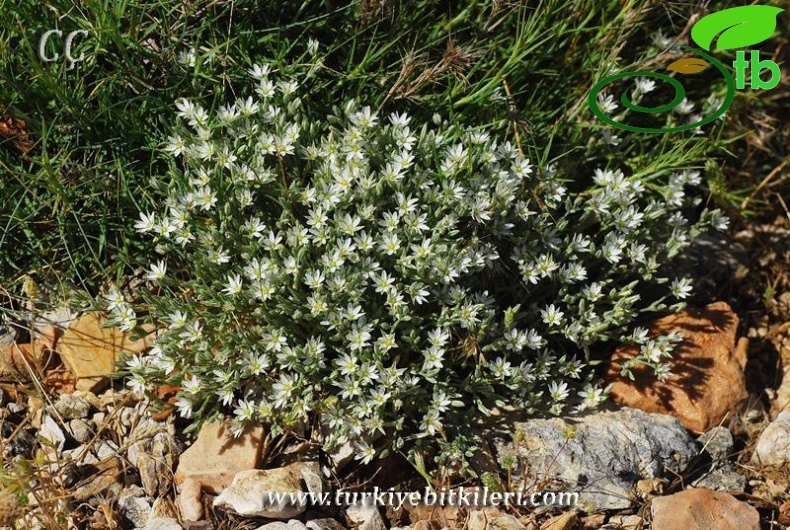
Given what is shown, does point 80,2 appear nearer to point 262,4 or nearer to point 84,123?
point 84,123

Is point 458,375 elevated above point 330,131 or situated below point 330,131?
below

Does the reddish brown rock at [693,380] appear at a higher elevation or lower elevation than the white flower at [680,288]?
lower

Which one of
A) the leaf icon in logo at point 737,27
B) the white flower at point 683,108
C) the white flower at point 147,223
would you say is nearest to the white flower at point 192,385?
the white flower at point 147,223

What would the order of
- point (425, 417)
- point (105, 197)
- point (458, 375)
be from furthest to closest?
point (105, 197) → point (458, 375) → point (425, 417)

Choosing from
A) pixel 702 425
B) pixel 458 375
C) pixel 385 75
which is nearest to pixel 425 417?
pixel 458 375

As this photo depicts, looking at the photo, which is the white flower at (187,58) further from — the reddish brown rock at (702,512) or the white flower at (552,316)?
the reddish brown rock at (702,512)

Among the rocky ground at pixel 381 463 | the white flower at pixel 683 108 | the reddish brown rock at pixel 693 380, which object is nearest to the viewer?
the rocky ground at pixel 381 463

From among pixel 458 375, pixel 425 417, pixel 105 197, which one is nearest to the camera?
pixel 425 417

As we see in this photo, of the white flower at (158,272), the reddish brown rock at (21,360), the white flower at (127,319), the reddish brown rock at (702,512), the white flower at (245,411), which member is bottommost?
the reddish brown rock at (702,512)
